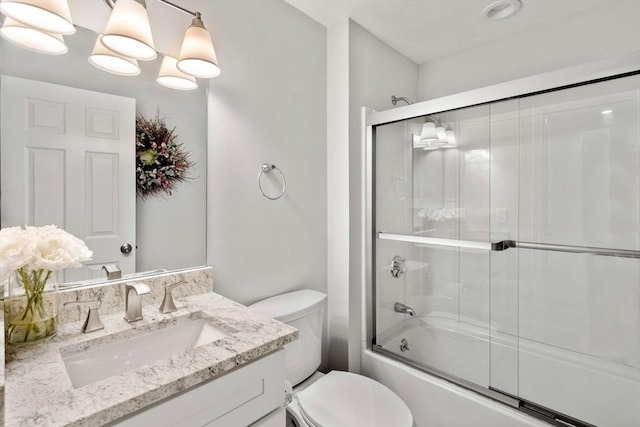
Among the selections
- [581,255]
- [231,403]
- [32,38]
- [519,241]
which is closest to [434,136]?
[519,241]

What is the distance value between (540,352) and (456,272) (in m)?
0.57

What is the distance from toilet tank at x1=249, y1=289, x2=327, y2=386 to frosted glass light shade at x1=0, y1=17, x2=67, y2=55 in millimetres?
1165

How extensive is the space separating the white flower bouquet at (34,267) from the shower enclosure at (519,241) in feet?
4.90

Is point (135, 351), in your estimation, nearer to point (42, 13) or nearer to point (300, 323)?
point (300, 323)

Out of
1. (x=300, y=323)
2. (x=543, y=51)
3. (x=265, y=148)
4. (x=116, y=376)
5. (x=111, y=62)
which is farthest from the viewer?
(x=543, y=51)

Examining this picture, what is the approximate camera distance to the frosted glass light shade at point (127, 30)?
38.1 inches

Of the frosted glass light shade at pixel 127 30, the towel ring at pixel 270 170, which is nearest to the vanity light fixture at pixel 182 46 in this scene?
the frosted glass light shade at pixel 127 30

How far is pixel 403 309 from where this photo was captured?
6.72ft

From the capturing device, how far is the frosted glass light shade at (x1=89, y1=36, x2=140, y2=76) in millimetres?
1054

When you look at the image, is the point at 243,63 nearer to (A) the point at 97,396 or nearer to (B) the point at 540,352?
(A) the point at 97,396

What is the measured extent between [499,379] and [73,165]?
1989 millimetres

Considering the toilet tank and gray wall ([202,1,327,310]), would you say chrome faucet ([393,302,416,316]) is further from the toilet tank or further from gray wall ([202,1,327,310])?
the toilet tank

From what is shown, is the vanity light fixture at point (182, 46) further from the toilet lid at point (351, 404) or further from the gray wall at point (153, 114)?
the toilet lid at point (351, 404)

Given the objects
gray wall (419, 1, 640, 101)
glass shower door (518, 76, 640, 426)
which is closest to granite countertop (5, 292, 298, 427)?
glass shower door (518, 76, 640, 426)
